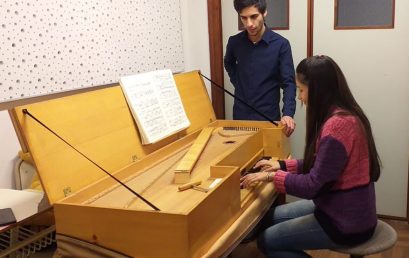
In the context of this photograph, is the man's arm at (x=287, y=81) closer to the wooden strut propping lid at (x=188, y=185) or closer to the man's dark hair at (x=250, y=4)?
the man's dark hair at (x=250, y=4)

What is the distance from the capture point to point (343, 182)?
60.0 inches

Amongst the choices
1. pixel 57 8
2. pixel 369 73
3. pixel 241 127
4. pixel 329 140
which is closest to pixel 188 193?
pixel 329 140

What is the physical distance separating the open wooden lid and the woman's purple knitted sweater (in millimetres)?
655

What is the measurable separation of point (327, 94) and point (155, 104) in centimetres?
73

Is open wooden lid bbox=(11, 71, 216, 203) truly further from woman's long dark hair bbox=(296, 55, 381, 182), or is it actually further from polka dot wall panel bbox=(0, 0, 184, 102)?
woman's long dark hair bbox=(296, 55, 381, 182)

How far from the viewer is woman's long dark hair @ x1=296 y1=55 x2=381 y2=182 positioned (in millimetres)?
1553

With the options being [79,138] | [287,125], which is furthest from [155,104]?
[287,125]

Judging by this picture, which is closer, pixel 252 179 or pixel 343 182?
pixel 343 182

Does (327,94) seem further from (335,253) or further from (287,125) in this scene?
(335,253)

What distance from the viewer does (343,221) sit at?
5.01ft

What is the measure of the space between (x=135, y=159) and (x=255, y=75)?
3.33 ft

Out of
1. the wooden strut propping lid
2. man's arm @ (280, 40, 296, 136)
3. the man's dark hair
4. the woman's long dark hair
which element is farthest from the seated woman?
the man's dark hair

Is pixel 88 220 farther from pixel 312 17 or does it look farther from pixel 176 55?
pixel 312 17

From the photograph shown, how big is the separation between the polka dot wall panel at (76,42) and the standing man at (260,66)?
19.6 inches
